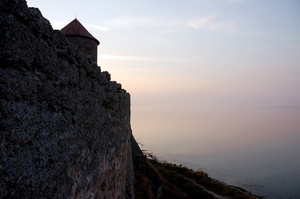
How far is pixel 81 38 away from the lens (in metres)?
15.0

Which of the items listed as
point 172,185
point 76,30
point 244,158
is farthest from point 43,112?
point 244,158

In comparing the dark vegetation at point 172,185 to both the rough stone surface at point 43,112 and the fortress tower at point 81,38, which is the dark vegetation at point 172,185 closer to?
the rough stone surface at point 43,112

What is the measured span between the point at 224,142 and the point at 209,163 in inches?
450

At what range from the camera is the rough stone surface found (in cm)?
140

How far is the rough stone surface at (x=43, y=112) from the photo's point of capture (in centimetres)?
140

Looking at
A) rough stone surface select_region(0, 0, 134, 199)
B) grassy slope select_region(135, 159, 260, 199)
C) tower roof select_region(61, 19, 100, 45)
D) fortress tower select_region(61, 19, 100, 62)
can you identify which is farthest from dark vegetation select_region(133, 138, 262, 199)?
tower roof select_region(61, 19, 100, 45)

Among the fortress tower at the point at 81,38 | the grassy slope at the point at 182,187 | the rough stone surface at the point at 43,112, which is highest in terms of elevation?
the fortress tower at the point at 81,38

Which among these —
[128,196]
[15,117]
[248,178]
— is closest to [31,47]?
[15,117]

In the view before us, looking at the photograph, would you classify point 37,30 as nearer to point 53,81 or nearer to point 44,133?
point 53,81

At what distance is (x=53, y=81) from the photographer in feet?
6.42

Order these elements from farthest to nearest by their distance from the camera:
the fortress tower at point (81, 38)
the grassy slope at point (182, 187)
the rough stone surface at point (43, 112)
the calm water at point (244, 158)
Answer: the calm water at point (244, 158), the fortress tower at point (81, 38), the grassy slope at point (182, 187), the rough stone surface at point (43, 112)

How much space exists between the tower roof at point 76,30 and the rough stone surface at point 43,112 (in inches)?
526

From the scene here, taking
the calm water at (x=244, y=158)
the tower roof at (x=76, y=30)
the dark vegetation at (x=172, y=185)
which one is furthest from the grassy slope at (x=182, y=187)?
the tower roof at (x=76, y=30)

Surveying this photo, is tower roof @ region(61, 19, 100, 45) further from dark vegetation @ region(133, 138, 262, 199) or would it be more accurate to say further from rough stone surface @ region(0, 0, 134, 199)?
rough stone surface @ region(0, 0, 134, 199)
